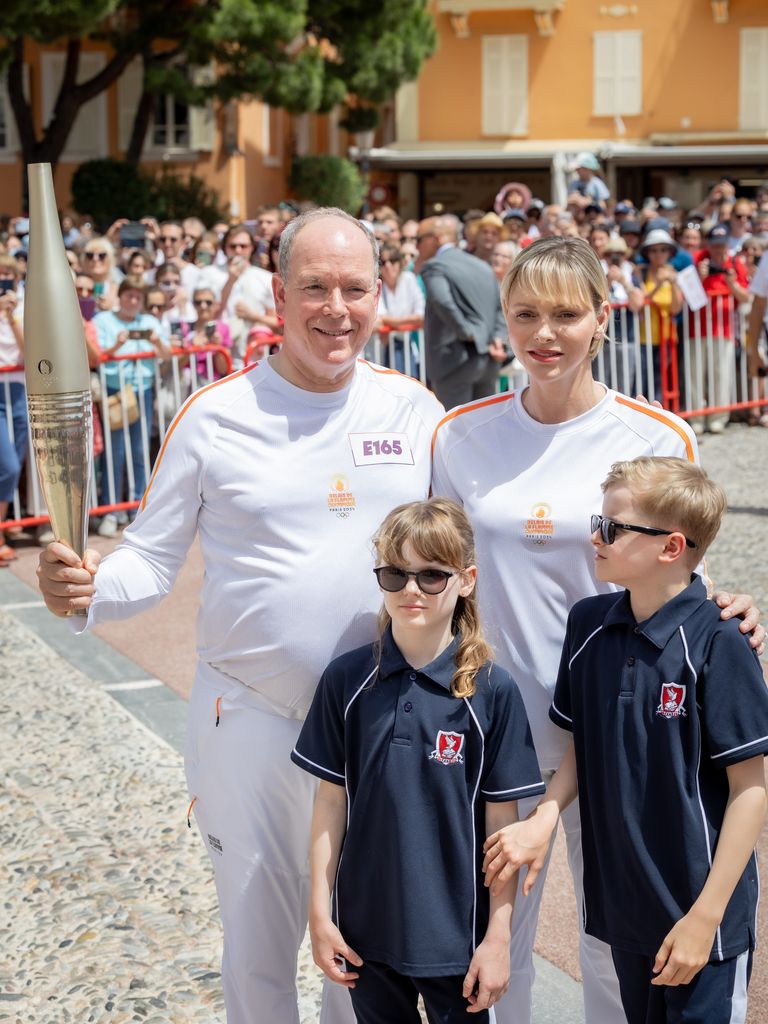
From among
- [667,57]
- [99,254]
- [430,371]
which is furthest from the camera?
[667,57]

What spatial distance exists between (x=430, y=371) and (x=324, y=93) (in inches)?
785

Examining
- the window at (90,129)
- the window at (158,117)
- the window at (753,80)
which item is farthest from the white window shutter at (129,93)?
the window at (753,80)

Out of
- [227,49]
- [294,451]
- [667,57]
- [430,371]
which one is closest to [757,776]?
[294,451]

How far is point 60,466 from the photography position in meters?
2.47

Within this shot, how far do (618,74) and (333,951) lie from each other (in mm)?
38369

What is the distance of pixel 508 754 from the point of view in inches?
107

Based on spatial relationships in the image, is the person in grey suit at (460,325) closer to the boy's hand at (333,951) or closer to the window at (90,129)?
the boy's hand at (333,951)

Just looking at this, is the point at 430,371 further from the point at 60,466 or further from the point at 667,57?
the point at 667,57

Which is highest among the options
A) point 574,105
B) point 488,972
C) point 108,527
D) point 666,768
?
point 574,105

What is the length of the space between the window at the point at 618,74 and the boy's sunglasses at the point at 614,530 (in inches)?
1491

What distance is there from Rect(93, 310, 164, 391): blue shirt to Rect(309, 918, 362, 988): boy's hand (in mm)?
7073

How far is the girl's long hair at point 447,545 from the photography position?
2703 millimetres

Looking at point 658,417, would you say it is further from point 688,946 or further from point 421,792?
point 688,946

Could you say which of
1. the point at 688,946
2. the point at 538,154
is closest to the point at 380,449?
the point at 688,946
